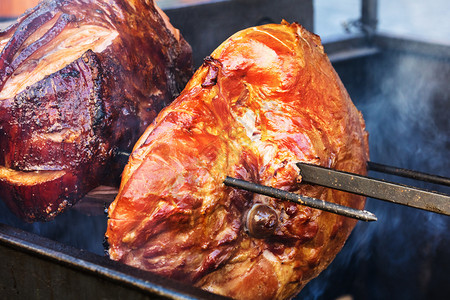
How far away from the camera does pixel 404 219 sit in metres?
2.92

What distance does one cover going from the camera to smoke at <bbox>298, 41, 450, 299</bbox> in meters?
2.82

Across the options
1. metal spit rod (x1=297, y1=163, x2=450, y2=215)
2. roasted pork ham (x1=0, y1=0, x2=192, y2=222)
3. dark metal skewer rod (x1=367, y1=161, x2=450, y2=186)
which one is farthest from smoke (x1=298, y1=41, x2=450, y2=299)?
roasted pork ham (x1=0, y1=0, x2=192, y2=222)

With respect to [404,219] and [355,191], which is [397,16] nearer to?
[404,219]

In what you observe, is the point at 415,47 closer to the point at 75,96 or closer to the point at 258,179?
the point at 258,179

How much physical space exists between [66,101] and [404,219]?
214 cm

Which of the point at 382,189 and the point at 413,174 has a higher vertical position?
the point at 382,189

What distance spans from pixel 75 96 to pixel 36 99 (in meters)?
0.12

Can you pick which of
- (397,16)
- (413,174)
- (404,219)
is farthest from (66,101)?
(397,16)

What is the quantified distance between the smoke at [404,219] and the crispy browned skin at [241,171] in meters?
1.25

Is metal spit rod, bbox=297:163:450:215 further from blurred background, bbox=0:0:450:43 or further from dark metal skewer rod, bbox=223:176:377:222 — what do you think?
blurred background, bbox=0:0:450:43

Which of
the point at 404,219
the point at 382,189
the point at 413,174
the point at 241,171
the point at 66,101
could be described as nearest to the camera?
the point at 382,189

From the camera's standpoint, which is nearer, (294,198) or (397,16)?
(294,198)

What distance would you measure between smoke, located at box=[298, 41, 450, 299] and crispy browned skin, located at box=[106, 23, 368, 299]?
4.10 ft

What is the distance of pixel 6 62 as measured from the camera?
169 centimetres
